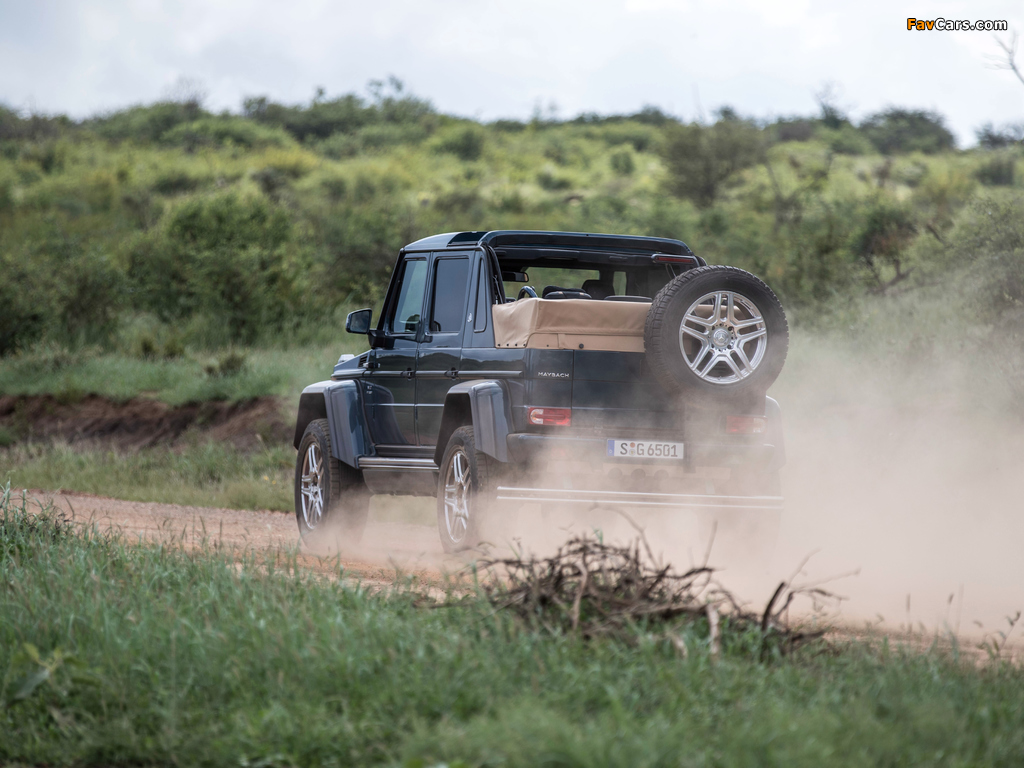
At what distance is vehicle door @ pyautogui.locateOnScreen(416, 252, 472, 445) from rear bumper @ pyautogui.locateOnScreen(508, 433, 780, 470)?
1080 millimetres

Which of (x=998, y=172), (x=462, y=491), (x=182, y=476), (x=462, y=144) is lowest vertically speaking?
(x=182, y=476)

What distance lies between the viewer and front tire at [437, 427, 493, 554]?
6.55 m

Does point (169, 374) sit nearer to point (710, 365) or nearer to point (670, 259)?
point (670, 259)

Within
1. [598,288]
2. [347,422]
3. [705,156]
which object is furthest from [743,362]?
[705,156]

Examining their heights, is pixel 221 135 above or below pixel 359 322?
above

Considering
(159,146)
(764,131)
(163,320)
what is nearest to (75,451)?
(163,320)

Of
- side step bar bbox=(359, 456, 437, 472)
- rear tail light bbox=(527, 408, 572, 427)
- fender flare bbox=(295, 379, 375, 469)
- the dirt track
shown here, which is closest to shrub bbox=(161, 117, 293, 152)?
the dirt track

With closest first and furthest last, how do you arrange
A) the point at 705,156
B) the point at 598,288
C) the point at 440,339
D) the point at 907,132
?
the point at 440,339, the point at 598,288, the point at 705,156, the point at 907,132

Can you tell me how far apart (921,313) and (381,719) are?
11803mm

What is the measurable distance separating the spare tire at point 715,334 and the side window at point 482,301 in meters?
1.18

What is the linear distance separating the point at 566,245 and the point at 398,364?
152 centimetres

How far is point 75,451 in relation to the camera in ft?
51.3

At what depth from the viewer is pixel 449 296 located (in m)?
7.74

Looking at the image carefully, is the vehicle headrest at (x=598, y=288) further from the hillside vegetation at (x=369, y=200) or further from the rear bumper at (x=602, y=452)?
the hillside vegetation at (x=369, y=200)
